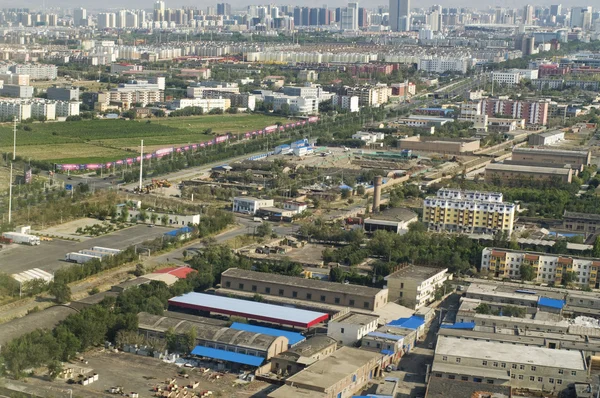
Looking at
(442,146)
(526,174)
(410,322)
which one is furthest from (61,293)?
(442,146)

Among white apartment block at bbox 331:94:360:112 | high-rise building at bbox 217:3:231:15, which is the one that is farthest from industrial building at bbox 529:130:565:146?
high-rise building at bbox 217:3:231:15

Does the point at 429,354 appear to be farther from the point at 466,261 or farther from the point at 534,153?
the point at 534,153

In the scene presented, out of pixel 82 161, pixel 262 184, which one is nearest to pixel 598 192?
pixel 262 184

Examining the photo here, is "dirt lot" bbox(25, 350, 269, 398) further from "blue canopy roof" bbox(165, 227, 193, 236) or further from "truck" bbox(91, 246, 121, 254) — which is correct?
"blue canopy roof" bbox(165, 227, 193, 236)

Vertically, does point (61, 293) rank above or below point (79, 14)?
below

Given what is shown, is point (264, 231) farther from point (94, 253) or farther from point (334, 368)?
point (334, 368)

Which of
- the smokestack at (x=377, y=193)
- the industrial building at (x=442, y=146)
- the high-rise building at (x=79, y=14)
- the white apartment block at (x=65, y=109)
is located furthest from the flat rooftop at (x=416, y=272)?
the white apartment block at (x=65, y=109)
